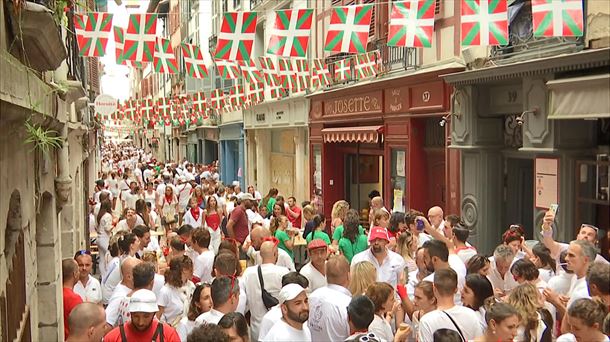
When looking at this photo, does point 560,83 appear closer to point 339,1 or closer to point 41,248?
point 41,248

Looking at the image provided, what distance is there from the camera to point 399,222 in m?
10.5

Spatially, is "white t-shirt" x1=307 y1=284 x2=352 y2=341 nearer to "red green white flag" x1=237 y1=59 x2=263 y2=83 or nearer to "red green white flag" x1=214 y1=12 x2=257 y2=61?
"red green white flag" x1=214 y1=12 x2=257 y2=61

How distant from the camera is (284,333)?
17.3 feet

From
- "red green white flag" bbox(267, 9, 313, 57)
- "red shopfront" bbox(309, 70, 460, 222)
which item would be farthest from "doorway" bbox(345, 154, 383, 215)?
"red green white flag" bbox(267, 9, 313, 57)

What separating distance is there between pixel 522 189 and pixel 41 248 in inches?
319

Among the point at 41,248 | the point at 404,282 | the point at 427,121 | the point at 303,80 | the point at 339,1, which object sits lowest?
the point at 404,282

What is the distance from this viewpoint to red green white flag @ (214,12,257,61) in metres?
11.5

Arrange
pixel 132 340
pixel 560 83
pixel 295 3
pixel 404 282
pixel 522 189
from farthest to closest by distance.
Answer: pixel 295 3 → pixel 522 189 → pixel 560 83 → pixel 404 282 → pixel 132 340

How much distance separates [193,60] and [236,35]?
Answer: 3.00 m

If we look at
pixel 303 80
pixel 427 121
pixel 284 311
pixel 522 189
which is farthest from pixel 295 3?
pixel 284 311

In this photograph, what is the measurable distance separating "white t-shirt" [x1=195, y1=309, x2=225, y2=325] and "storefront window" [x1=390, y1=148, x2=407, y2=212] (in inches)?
386

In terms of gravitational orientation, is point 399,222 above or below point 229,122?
below

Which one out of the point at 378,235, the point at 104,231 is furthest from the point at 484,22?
the point at 104,231

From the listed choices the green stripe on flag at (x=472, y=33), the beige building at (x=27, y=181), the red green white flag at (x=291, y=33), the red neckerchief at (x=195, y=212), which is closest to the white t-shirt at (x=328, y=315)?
the beige building at (x=27, y=181)
